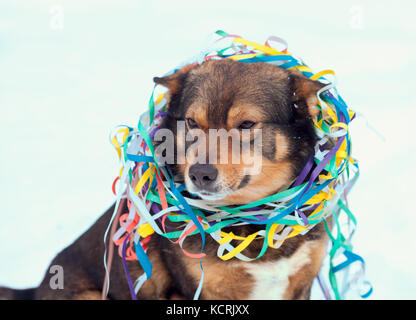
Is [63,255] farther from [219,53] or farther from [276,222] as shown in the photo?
[219,53]

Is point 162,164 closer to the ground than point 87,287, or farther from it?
farther from it

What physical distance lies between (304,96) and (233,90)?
1.27 feet

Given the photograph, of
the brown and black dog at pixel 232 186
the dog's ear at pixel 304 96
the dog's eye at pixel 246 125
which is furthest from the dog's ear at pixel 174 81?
the dog's ear at pixel 304 96

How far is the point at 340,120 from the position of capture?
256cm

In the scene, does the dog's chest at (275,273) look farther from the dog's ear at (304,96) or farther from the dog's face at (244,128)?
the dog's ear at (304,96)

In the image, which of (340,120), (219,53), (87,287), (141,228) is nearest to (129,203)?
(141,228)

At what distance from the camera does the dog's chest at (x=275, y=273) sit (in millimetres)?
2594

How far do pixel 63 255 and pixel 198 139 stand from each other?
1.16 metres

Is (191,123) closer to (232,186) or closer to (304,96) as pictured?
(232,186)

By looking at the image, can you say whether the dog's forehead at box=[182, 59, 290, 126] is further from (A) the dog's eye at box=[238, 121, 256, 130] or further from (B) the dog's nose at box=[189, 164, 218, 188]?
(B) the dog's nose at box=[189, 164, 218, 188]

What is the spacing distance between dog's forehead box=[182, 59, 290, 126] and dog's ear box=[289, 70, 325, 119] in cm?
5
